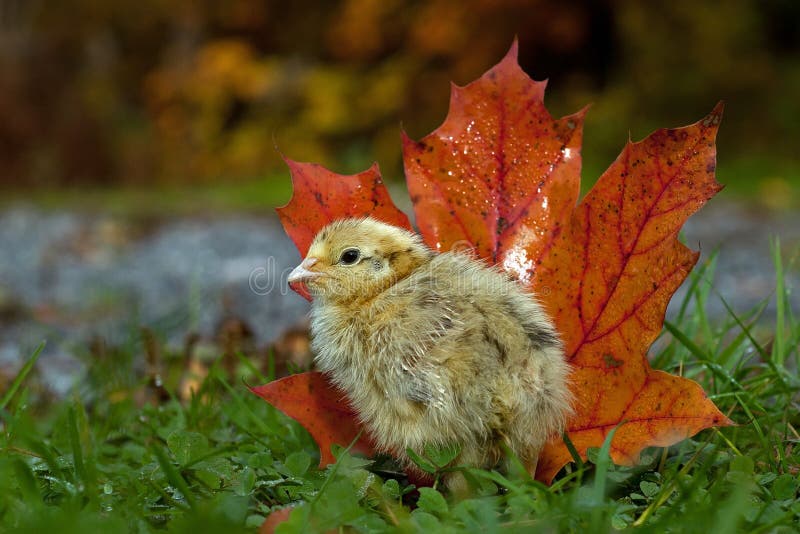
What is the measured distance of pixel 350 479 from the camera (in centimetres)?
176

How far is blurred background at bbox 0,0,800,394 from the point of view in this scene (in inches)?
304

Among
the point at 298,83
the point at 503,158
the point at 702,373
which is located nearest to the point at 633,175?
the point at 503,158

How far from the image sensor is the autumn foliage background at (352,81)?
436 inches

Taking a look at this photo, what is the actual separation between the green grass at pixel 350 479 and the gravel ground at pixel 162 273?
773 mm

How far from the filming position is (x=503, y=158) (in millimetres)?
1981

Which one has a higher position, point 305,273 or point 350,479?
point 305,273

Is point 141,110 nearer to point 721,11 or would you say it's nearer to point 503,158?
point 721,11

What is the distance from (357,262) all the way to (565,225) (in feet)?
1.50

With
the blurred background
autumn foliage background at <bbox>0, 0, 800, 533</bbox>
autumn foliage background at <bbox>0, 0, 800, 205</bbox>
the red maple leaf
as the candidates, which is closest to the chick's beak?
the red maple leaf

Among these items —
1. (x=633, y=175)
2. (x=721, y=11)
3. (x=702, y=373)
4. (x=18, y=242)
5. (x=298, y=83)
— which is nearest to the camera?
(x=633, y=175)

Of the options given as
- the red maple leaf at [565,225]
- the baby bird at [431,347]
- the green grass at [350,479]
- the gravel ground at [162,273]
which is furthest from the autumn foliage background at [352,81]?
the baby bird at [431,347]

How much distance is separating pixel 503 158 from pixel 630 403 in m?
0.60

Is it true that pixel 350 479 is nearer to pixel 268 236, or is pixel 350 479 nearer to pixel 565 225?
pixel 565 225

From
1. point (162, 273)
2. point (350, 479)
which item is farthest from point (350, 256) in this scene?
point (162, 273)
